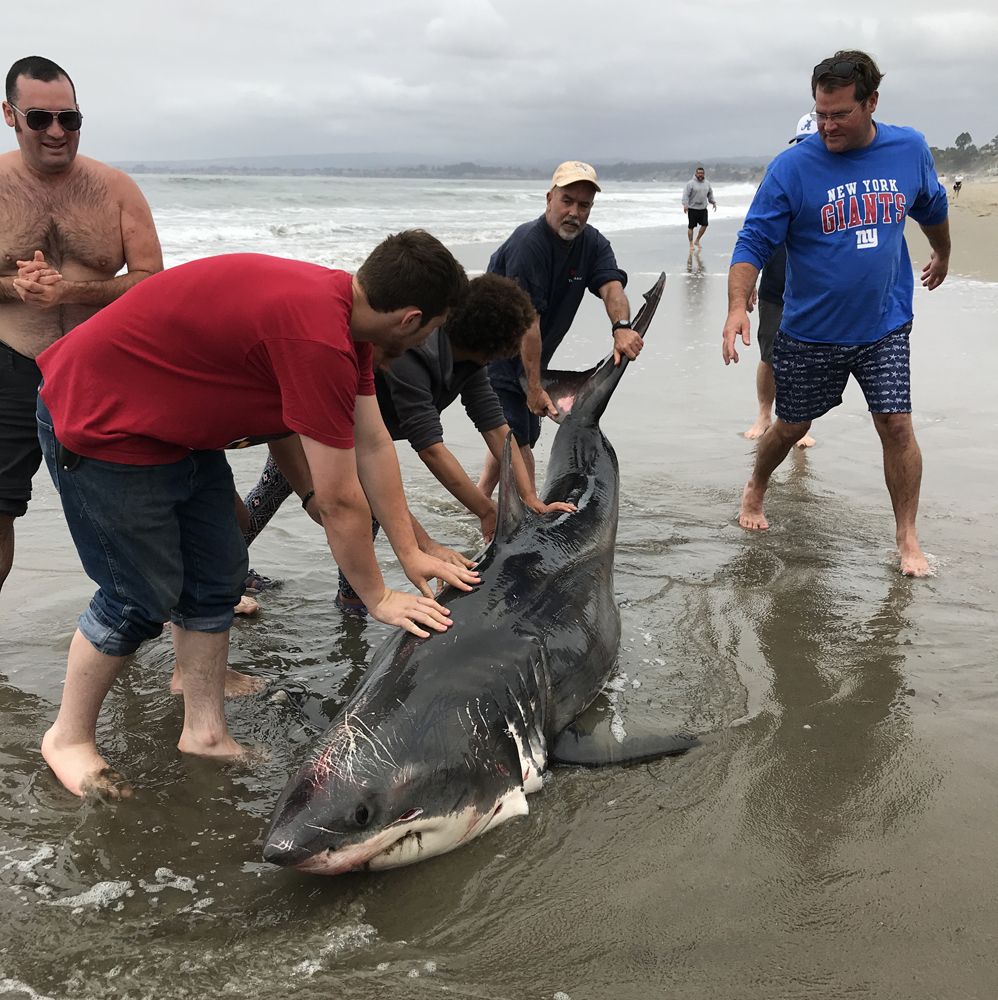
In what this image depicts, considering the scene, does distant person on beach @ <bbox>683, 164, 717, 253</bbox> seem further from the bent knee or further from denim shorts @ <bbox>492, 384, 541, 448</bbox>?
the bent knee

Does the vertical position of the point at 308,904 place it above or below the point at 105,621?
below

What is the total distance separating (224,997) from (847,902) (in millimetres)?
1712

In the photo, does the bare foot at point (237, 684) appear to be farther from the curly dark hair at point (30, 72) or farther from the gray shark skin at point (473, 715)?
the curly dark hair at point (30, 72)

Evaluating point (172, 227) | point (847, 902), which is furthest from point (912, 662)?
point (172, 227)

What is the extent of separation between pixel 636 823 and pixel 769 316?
17.4 ft

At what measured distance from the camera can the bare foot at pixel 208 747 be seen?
3.55 meters

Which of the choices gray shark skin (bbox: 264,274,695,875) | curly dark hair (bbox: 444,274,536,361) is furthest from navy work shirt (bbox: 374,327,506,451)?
gray shark skin (bbox: 264,274,695,875)

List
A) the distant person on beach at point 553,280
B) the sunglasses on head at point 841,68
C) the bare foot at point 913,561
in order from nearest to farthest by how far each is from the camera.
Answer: the sunglasses on head at point 841,68
the bare foot at point 913,561
the distant person on beach at point 553,280

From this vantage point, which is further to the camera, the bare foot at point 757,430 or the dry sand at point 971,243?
the dry sand at point 971,243

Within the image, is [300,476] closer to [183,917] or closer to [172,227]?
[183,917]

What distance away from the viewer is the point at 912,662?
4.22 metres

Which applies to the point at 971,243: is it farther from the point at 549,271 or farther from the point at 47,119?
the point at 47,119

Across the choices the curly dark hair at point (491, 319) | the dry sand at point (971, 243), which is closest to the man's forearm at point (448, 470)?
the curly dark hair at point (491, 319)

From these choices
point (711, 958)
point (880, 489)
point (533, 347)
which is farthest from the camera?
point (880, 489)
